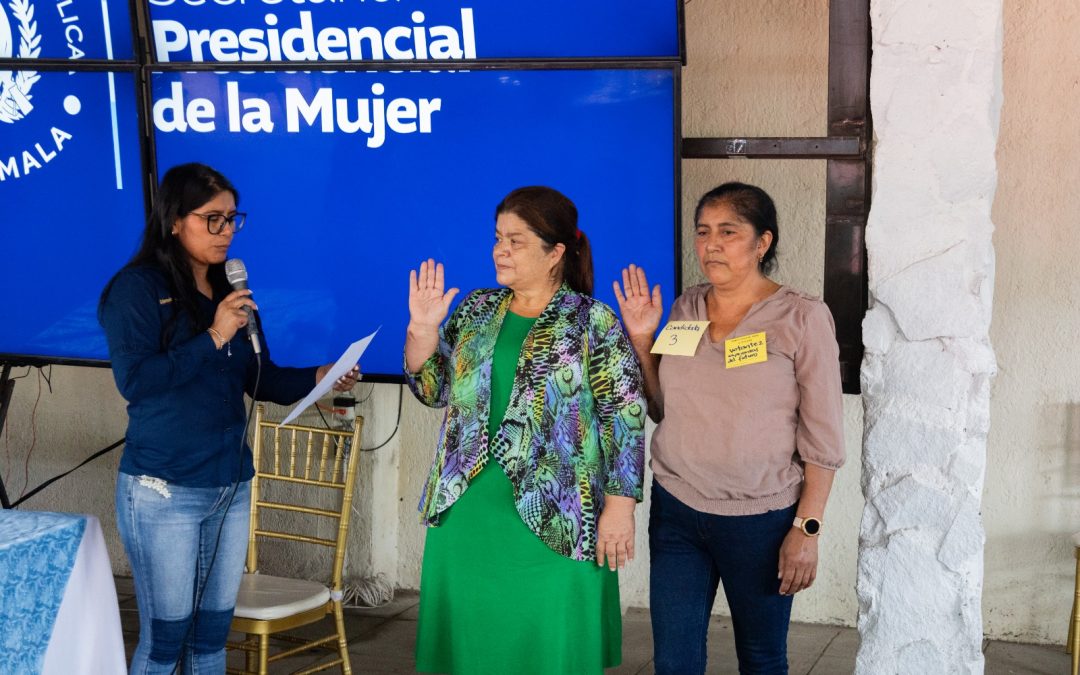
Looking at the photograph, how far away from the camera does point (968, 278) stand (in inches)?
108

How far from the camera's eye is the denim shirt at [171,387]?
8.59 ft

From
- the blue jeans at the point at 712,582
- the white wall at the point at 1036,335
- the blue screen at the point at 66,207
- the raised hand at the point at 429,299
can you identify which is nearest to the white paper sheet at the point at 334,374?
the raised hand at the point at 429,299

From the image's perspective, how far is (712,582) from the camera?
2.58 metres

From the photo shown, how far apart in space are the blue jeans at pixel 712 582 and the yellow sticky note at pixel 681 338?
0.30m

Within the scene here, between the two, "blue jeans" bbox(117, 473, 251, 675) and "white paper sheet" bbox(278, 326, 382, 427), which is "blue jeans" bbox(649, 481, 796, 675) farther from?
"blue jeans" bbox(117, 473, 251, 675)

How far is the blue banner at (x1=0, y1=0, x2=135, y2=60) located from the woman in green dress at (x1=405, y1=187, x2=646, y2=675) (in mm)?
1595

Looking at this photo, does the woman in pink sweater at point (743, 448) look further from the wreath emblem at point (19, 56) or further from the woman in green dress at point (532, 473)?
the wreath emblem at point (19, 56)

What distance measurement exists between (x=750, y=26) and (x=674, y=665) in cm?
250

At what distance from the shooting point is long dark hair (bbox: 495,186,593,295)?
8.47 ft

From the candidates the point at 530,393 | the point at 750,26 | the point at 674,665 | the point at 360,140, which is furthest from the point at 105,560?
the point at 750,26

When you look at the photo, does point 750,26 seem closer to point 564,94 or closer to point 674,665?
point 564,94

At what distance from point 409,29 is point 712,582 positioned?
176 centimetres

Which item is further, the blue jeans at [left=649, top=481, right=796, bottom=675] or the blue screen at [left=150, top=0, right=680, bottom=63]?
the blue screen at [left=150, top=0, right=680, bottom=63]

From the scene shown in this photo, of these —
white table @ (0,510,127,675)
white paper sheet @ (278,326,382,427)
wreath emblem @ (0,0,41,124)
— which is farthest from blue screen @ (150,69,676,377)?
white table @ (0,510,127,675)
